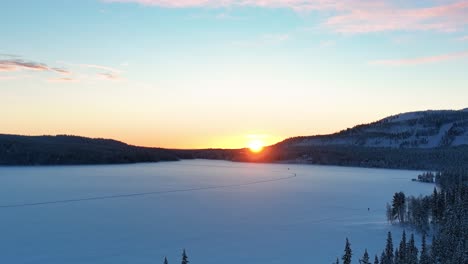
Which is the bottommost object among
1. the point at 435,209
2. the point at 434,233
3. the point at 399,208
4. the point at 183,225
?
the point at 434,233

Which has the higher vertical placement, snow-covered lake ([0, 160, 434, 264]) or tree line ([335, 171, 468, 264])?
tree line ([335, 171, 468, 264])

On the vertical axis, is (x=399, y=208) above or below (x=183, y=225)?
above

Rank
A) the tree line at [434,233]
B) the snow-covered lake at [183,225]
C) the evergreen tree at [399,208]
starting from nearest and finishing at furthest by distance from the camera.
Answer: the tree line at [434,233] → the snow-covered lake at [183,225] → the evergreen tree at [399,208]

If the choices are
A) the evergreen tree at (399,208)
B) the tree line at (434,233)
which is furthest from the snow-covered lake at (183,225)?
the tree line at (434,233)

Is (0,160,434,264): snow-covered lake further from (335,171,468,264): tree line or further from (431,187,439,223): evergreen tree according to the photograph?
(431,187,439,223): evergreen tree

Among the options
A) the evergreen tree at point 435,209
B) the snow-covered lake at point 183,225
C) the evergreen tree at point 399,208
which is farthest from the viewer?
the evergreen tree at point 399,208

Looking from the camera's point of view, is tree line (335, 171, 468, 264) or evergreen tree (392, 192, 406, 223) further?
evergreen tree (392, 192, 406, 223)

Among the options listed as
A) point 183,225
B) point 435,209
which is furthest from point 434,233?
point 183,225

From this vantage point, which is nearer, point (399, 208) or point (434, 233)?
point (434, 233)

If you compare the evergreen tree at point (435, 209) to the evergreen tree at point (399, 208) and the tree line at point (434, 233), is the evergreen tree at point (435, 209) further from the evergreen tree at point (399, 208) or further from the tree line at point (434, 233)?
the evergreen tree at point (399, 208)

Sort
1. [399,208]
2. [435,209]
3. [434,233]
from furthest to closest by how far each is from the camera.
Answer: [399,208] < [435,209] < [434,233]

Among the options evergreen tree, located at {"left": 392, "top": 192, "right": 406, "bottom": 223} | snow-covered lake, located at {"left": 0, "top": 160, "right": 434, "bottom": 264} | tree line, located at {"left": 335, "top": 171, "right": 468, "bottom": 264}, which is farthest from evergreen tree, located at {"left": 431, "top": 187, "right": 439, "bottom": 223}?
snow-covered lake, located at {"left": 0, "top": 160, "right": 434, "bottom": 264}

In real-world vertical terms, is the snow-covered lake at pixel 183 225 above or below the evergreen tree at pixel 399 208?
below

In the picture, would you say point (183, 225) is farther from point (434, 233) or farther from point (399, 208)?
point (434, 233)
